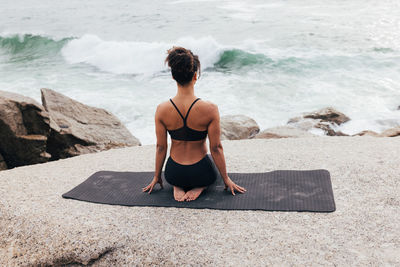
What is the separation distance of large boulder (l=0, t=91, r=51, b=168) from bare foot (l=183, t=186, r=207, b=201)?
9.98ft

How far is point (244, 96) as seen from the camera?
448 inches

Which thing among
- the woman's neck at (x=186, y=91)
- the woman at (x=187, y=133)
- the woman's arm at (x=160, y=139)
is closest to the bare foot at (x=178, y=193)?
the woman at (x=187, y=133)

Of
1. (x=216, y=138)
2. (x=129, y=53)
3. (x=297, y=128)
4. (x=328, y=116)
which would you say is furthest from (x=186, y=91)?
(x=129, y=53)

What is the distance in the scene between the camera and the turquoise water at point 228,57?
1066 centimetres

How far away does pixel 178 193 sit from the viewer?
3.51 meters

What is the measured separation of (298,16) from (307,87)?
11.2 meters

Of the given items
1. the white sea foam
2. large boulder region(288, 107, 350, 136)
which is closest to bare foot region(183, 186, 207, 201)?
large boulder region(288, 107, 350, 136)

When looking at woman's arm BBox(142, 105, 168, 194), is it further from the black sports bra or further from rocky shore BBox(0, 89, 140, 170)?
rocky shore BBox(0, 89, 140, 170)

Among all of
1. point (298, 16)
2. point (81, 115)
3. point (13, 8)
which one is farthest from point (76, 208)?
point (13, 8)

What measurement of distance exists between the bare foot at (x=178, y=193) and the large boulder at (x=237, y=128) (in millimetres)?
3714

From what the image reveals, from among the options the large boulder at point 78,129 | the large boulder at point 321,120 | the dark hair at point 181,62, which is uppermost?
the dark hair at point 181,62

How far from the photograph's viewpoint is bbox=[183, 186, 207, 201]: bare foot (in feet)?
11.3

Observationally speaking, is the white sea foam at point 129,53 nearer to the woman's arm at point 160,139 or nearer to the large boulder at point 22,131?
the large boulder at point 22,131

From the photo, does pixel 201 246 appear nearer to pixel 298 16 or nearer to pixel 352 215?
pixel 352 215
